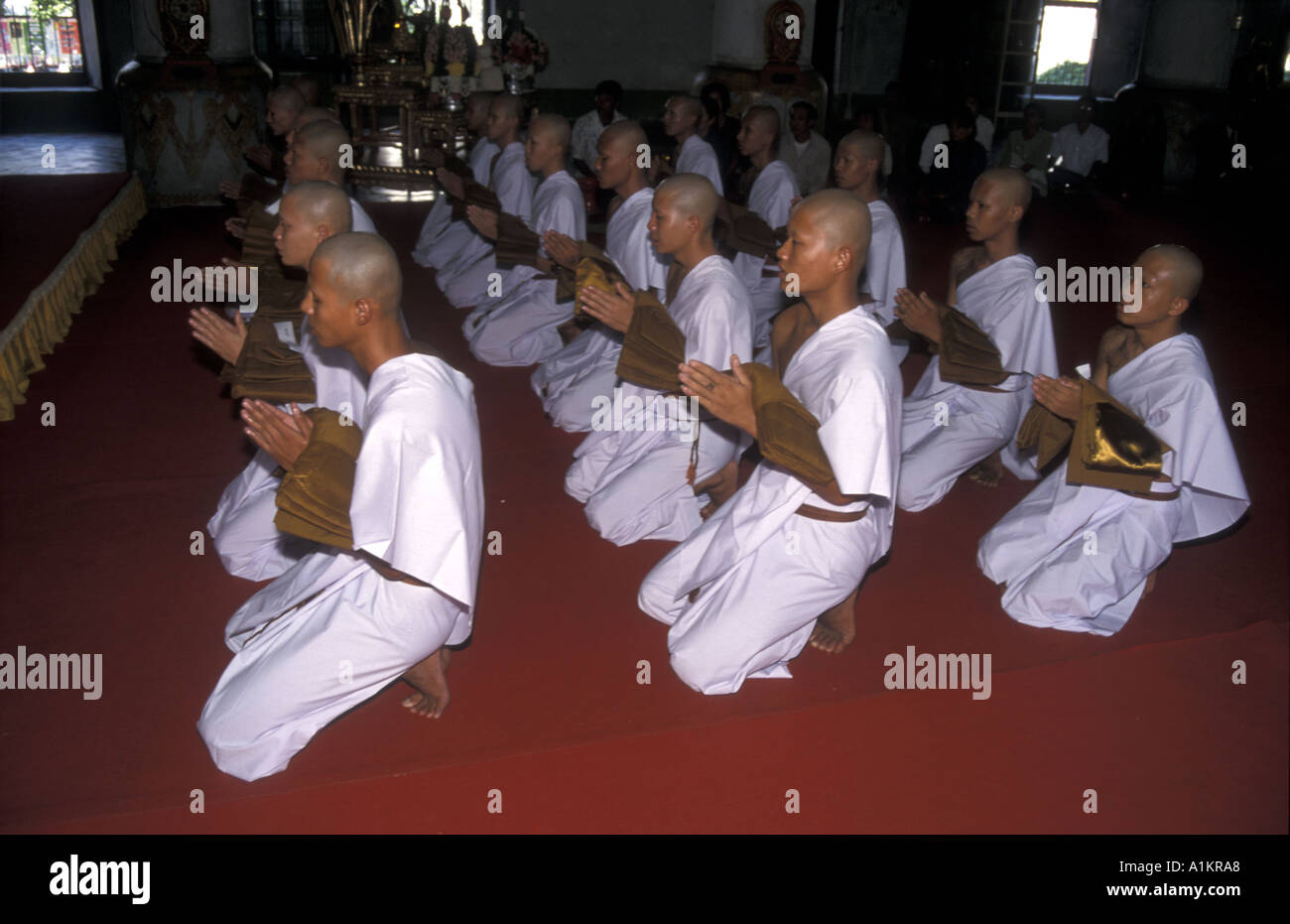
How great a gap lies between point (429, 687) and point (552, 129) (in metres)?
3.84

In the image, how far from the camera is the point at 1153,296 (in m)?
3.80

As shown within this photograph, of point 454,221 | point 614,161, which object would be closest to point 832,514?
point 614,161

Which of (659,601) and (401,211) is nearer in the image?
(659,601)

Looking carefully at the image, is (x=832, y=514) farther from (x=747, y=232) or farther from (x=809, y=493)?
(x=747, y=232)

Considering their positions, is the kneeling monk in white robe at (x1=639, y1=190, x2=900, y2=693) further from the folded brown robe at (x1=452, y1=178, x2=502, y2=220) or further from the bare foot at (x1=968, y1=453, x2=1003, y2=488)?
the folded brown robe at (x1=452, y1=178, x2=502, y2=220)

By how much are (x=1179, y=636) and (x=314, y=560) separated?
3.09m

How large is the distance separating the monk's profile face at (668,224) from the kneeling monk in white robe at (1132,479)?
5.02 feet

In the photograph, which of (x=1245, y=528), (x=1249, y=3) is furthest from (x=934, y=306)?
(x=1249, y=3)

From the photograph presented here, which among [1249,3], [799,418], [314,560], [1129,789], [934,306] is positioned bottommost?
[1129,789]

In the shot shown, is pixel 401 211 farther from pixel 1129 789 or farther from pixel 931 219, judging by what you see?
pixel 1129 789

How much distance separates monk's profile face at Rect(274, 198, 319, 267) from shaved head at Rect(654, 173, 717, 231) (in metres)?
1.37

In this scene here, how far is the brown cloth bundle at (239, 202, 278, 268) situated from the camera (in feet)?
15.5

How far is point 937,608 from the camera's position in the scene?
13.2 ft

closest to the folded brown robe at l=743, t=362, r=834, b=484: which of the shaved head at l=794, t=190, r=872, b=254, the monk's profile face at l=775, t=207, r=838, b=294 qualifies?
the monk's profile face at l=775, t=207, r=838, b=294
